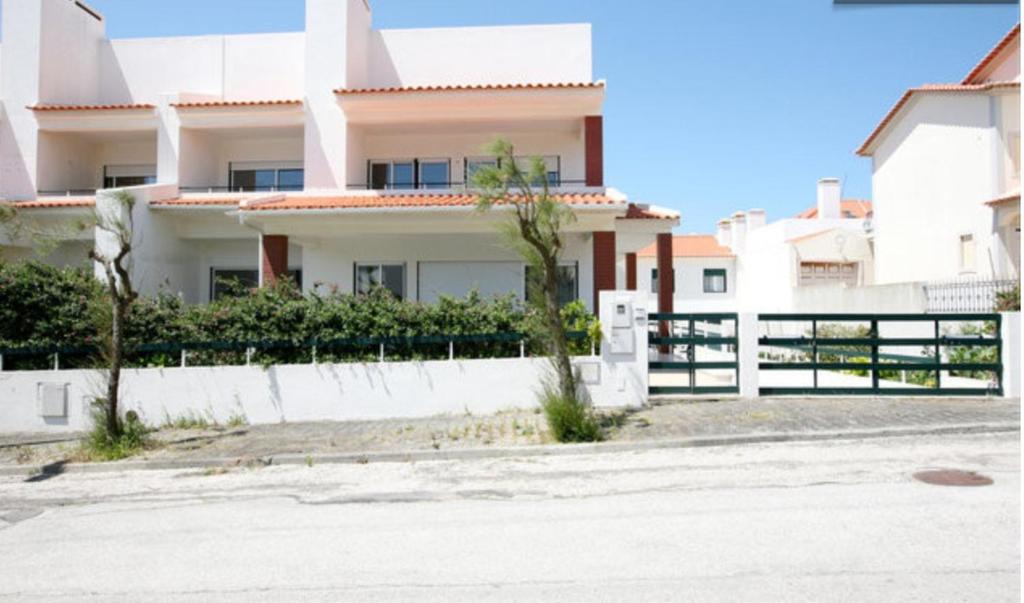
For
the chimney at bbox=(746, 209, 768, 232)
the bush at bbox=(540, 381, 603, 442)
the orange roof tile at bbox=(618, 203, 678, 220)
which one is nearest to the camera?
the bush at bbox=(540, 381, 603, 442)

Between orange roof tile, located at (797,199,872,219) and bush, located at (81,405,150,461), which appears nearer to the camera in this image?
bush, located at (81,405,150,461)

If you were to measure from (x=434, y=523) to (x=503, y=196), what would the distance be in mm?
4968

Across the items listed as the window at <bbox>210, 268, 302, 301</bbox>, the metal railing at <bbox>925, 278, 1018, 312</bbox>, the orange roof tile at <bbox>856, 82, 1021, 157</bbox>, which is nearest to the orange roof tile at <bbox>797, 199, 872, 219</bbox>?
the orange roof tile at <bbox>856, 82, 1021, 157</bbox>

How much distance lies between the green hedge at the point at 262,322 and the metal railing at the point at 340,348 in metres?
0.02

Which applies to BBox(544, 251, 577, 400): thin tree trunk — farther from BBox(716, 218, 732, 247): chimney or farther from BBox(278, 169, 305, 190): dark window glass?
BBox(716, 218, 732, 247): chimney

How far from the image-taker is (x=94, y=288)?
11055 millimetres

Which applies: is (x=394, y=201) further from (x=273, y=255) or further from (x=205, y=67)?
(x=205, y=67)

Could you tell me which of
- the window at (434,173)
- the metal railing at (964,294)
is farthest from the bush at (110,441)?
the metal railing at (964,294)

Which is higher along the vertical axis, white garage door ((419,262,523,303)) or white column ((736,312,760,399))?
white garage door ((419,262,523,303))

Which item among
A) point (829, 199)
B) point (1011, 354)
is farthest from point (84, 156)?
point (829, 199)

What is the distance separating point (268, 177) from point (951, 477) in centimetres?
1604

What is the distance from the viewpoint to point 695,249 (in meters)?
41.2

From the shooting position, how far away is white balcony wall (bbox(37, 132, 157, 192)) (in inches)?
650

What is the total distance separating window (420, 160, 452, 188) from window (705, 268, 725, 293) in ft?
90.1
